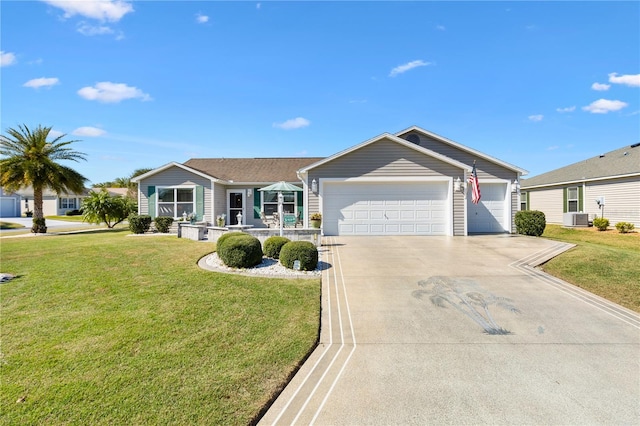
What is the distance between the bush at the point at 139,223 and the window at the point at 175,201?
1.46 metres

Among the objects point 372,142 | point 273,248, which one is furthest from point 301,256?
point 372,142

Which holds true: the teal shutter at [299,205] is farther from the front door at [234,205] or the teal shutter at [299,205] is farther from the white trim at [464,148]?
the white trim at [464,148]

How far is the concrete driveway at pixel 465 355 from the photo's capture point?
279 centimetres

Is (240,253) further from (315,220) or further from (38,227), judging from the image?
(38,227)

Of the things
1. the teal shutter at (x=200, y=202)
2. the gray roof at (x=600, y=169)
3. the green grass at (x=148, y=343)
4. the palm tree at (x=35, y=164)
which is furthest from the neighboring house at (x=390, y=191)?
the palm tree at (x=35, y=164)

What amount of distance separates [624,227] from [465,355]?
62.6 feet

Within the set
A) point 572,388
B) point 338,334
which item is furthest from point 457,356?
point 338,334

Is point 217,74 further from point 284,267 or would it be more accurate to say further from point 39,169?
point 39,169

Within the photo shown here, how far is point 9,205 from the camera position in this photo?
124ft

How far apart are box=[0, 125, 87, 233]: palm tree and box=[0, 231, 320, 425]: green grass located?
47.1ft

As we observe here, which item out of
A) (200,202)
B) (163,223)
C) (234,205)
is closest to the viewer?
(163,223)

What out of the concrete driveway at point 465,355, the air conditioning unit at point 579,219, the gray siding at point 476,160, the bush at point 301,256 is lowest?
the concrete driveway at point 465,355

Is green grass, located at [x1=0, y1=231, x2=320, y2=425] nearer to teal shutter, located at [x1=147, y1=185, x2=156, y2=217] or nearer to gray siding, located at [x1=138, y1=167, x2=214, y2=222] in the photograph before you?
teal shutter, located at [x1=147, y1=185, x2=156, y2=217]

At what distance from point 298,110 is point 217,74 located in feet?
23.3
